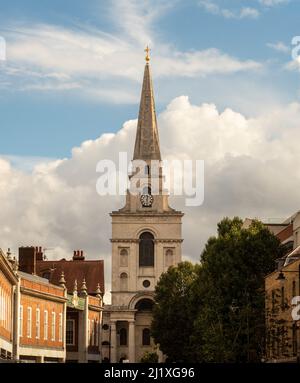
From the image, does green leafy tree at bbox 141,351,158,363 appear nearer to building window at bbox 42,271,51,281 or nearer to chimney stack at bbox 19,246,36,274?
building window at bbox 42,271,51,281

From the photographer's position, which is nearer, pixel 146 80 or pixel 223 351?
pixel 223 351

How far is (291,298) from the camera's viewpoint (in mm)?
63031

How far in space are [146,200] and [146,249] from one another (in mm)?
7425

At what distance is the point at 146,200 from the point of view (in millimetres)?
150125

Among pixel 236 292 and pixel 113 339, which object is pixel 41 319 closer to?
pixel 236 292

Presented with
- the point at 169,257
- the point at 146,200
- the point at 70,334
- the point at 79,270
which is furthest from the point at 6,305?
the point at 146,200

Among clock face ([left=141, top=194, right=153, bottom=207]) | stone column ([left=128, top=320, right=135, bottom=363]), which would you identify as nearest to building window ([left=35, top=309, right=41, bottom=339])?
stone column ([left=128, top=320, right=135, bottom=363])

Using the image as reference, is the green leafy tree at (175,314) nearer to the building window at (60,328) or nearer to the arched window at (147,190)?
the building window at (60,328)

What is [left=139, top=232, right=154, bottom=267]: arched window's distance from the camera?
147125 mm

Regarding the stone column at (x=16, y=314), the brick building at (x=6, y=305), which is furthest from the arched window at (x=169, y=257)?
the brick building at (x=6, y=305)

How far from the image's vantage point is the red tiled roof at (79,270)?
436 feet
